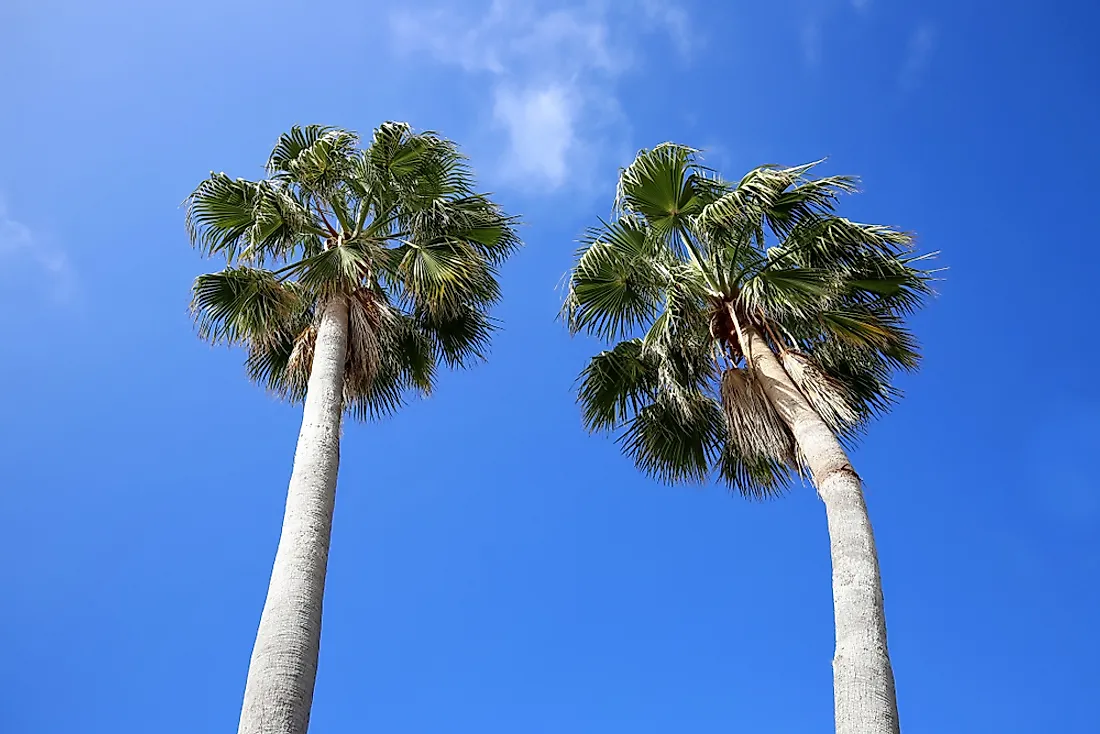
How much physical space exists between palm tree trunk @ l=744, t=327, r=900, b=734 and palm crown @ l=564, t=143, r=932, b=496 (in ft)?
1.29

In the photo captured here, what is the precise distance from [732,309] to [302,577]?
18.2ft

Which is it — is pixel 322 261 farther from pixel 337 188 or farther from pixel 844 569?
pixel 844 569

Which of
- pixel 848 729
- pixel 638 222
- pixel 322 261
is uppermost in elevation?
pixel 638 222

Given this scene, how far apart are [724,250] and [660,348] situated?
1.31 m

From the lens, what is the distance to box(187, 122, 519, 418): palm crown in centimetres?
1217

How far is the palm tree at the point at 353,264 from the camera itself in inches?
468

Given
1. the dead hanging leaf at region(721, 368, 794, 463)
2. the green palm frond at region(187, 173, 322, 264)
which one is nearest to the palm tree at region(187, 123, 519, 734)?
the green palm frond at region(187, 173, 322, 264)

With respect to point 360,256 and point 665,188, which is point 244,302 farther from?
point 665,188

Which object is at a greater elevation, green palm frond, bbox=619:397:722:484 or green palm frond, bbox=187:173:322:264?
green palm frond, bbox=187:173:322:264

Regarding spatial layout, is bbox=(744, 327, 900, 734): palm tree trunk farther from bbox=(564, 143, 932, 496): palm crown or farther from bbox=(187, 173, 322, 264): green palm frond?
bbox=(187, 173, 322, 264): green palm frond

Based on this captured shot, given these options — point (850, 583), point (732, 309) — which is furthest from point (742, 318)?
point (850, 583)

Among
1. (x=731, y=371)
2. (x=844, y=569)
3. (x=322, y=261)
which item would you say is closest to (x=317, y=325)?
(x=322, y=261)

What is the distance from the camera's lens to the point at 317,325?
11906 mm

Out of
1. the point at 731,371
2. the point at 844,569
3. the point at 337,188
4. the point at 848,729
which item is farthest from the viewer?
the point at 337,188
